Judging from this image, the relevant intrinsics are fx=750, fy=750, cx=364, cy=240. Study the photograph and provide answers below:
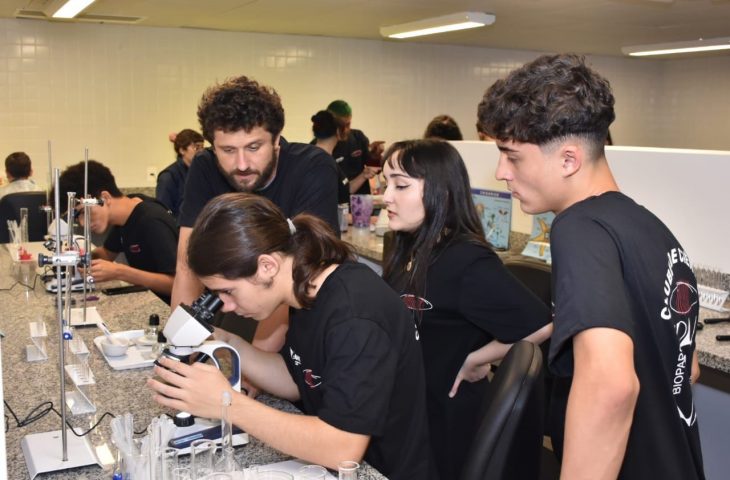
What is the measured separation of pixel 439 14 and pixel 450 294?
13.9 feet

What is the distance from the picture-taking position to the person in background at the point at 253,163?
7.32ft

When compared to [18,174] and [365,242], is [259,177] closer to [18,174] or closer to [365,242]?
[365,242]

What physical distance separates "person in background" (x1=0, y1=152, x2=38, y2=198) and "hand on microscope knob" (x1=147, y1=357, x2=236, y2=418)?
4.79 meters

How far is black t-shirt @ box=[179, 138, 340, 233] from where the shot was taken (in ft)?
7.57

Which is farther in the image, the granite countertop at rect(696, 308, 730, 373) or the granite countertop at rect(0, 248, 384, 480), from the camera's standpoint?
the granite countertop at rect(696, 308, 730, 373)

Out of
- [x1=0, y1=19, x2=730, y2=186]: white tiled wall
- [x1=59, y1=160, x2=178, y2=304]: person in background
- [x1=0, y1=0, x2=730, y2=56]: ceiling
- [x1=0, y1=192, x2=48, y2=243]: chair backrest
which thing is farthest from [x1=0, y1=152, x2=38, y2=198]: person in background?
[x1=59, y1=160, x2=178, y2=304]: person in background

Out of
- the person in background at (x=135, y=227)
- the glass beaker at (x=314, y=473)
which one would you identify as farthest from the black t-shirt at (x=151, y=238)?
the glass beaker at (x=314, y=473)

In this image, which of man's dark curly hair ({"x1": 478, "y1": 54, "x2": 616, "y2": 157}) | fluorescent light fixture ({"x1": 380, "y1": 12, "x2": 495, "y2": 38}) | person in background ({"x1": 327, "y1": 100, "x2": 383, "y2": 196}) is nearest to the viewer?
man's dark curly hair ({"x1": 478, "y1": 54, "x2": 616, "y2": 157})

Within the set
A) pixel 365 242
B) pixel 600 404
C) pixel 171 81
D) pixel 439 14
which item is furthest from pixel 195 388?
pixel 171 81

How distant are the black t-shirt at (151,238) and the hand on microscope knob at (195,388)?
1.66 m

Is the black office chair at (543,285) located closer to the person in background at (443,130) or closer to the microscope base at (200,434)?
the microscope base at (200,434)

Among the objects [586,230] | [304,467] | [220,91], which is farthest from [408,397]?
[220,91]

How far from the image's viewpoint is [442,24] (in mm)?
5652

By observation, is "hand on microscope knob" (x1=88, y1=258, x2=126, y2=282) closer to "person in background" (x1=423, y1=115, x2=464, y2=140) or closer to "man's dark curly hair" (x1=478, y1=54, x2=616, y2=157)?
"man's dark curly hair" (x1=478, y1=54, x2=616, y2=157)
